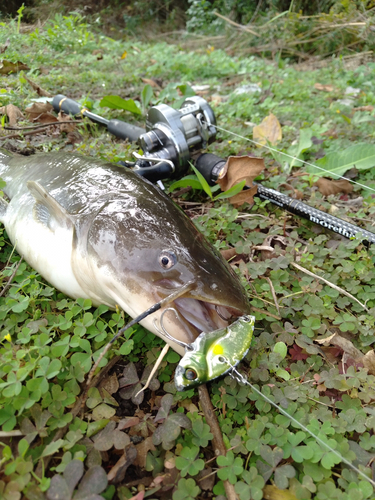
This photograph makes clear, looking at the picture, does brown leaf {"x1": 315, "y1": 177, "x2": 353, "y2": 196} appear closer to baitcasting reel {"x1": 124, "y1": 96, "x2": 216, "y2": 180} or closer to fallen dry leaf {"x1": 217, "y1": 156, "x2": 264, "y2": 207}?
fallen dry leaf {"x1": 217, "y1": 156, "x2": 264, "y2": 207}

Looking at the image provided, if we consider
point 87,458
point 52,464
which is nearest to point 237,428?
point 87,458

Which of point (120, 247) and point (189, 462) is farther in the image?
point (120, 247)

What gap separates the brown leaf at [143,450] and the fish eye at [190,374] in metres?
0.28

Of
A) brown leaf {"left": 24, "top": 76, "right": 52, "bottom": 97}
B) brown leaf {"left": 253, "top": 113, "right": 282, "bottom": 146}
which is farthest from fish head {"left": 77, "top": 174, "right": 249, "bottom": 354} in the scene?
brown leaf {"left": 24, "top": 76, "right": 52, "bottom": 97}

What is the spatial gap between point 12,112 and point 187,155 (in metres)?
1.97

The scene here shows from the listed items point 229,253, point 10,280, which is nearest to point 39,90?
point 10,280

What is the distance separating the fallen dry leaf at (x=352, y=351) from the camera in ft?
5.18

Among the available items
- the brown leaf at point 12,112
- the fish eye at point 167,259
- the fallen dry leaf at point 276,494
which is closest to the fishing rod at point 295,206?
the fish eye at point 167,259

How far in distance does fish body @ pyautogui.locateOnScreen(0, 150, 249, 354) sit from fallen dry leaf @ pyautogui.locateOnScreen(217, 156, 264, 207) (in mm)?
828

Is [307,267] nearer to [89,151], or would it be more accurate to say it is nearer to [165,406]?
[165,406]

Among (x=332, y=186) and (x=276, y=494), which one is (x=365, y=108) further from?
(x=276, y=494)

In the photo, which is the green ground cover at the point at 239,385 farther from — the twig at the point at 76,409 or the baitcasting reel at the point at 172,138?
the baitcasting reel at the point at 172,138

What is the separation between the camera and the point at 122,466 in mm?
1198

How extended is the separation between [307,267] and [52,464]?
5.11 ft
